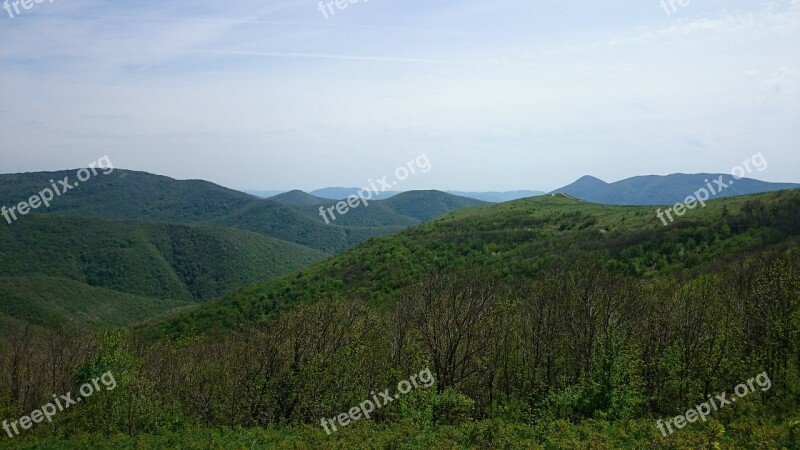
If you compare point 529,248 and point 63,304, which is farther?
point 63,304

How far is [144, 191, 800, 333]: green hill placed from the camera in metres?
70.9

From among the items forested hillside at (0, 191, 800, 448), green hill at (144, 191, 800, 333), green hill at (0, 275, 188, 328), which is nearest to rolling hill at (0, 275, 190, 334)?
green hill at (0, 275, 188, 328)

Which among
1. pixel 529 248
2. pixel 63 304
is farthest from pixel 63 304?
pixel 529 248

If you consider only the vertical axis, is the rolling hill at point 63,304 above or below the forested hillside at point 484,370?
above

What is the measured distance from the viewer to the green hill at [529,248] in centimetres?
7088

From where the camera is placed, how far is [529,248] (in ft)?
310

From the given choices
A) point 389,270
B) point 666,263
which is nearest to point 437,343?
point 666,263

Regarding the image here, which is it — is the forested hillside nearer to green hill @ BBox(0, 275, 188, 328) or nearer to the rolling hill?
the rolling hill

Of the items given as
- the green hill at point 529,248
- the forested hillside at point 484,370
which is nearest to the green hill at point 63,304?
the green hill at point 529,248

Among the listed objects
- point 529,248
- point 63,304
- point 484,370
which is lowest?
point 484,370

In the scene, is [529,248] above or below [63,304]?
below

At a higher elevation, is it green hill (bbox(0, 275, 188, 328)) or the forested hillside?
green hill (bbox(0, 275, 188, 328))

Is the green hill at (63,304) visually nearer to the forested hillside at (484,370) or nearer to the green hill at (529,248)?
the green hill at (529,248)

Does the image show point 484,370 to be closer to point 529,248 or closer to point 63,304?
point 529,248
